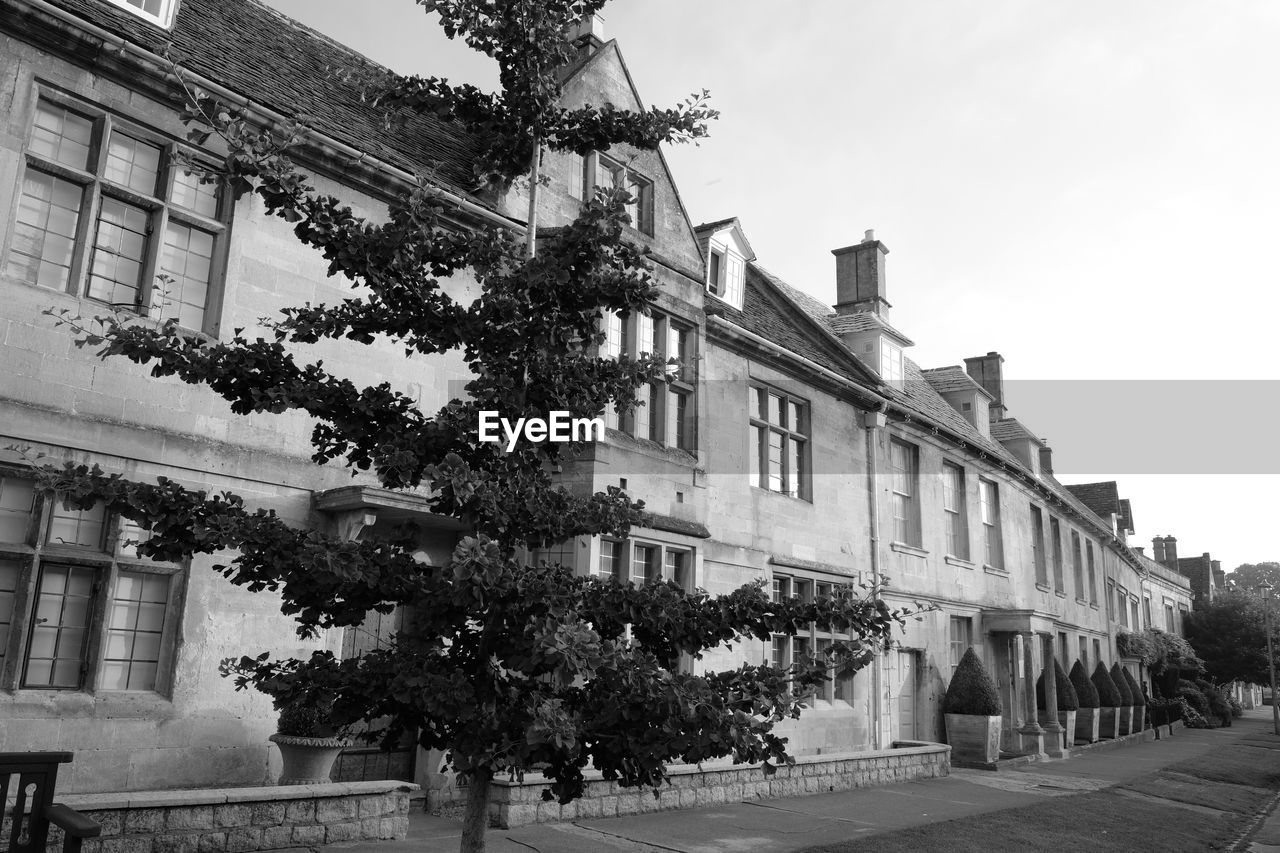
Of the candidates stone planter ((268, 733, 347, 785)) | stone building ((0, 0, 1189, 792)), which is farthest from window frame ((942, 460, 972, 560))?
stone planter ((268, 733, 347, 785))

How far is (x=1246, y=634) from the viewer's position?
50875 mm

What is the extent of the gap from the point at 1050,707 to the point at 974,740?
6.13m

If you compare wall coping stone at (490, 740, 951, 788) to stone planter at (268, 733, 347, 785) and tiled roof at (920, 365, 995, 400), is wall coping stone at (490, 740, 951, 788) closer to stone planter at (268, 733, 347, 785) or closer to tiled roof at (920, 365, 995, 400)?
stone planter at (268, 733, 347, 785)

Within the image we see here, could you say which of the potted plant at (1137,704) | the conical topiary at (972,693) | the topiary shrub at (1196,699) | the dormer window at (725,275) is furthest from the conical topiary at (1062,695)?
the topiary shrub at (1196,699)

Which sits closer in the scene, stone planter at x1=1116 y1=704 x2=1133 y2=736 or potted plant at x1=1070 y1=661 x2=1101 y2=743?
potted plant at x1=1070 y1=661 x2=1101 y2=743

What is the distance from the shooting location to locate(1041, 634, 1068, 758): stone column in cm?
2275

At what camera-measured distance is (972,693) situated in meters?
A: 19.6

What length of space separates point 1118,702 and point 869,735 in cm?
1598

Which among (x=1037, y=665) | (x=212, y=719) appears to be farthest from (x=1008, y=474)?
(x=212, y=719)

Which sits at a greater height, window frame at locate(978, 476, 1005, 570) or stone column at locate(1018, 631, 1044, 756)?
window frame at locate(978, 476, 1005, 570)

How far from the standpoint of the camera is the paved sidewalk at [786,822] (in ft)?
30.5

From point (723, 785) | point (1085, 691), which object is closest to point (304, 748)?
point (723, 785)

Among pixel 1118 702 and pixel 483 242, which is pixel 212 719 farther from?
pixel 1118 702

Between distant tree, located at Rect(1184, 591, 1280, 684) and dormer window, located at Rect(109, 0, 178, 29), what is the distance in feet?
183
